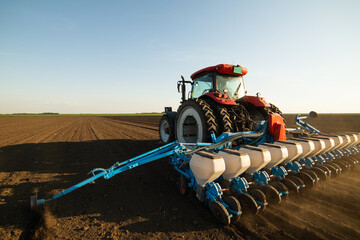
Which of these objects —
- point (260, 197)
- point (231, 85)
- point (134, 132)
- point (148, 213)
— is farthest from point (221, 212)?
point (134, 132)

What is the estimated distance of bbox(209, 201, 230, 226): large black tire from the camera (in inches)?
88.7

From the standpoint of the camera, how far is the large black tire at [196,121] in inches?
149

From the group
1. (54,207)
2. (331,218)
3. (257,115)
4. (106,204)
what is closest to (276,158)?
(331,218)

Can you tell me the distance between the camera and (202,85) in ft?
19.4

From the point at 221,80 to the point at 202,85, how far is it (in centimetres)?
72

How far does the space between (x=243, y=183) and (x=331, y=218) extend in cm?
129

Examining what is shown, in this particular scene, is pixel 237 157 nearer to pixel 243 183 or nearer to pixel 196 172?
pixel 243 183

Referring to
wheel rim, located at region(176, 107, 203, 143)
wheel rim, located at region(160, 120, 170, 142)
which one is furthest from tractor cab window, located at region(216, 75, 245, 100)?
wheel rim, located at region(160, 120, 170, 142)

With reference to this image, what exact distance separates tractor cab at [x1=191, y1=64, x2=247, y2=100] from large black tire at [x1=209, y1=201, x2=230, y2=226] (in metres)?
3.15

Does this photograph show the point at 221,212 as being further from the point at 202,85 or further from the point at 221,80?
the point at 202,85

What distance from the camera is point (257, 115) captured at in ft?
16.2

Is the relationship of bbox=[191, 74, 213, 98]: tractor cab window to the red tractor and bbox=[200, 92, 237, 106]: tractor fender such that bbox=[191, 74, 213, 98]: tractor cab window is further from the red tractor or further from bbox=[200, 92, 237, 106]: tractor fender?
bbox=[200, 92, 237, 106]: tractor fender

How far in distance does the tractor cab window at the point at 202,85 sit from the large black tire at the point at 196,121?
136cm

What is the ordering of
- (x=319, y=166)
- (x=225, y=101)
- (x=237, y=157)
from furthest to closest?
(x=225, y=101), (x=319, y=166), (x=237, y=157)
